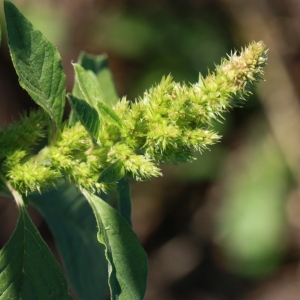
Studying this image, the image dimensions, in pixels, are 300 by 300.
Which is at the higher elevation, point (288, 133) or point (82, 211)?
point (288, 133)

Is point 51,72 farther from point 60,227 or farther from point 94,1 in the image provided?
point 94,1

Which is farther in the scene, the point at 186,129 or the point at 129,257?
the point at 129,257

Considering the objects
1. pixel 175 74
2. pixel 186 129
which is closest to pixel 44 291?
pixel 186 129

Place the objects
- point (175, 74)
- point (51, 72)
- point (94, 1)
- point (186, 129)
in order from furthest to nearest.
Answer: point (94, 1) → point (175, 74) → point (51, 72) → point (186, 129)

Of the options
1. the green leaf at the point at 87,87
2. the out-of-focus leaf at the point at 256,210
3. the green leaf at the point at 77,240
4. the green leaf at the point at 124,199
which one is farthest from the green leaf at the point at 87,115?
the out-of-focus leaf at the point at 256,210

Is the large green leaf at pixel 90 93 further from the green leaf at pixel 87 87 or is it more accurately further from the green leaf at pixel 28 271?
the green leaf at pixel 28 271

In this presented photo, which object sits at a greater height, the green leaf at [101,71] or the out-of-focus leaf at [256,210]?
the green leaf at [101,71]

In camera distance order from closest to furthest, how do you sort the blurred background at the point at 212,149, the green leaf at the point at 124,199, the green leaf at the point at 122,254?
the green leaf at the point at 122,254 → the green leaf at the point at 124,199 → the blurred background at the point at 212,149

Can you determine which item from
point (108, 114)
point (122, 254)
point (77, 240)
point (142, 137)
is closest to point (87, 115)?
point (108, 114)

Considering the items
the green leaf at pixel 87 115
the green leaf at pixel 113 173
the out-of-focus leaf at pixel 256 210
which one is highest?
the green leaf at pixel 87 115
